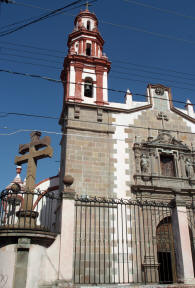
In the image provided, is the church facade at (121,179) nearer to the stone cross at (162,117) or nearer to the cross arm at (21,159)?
the stone cross at (162,117)

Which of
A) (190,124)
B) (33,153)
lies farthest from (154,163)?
(33,153)

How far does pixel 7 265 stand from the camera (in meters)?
6.93

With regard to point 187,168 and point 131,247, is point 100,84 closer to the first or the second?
point 187,168

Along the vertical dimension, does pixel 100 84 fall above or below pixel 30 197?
above

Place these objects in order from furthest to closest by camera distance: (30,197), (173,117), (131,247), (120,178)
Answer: (173,117), (120,178), (131,247), (30,197)

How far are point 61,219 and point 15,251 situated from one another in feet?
4.53

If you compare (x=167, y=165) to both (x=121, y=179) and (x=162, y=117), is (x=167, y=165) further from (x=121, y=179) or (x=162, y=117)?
(x=121, y=179)

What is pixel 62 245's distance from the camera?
7406mm

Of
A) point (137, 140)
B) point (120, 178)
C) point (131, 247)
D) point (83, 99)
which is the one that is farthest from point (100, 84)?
point (131, 247)

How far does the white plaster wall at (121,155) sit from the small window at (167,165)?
211 cm

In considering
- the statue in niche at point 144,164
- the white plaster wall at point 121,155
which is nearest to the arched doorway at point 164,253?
the white plaster wall at point 121,155

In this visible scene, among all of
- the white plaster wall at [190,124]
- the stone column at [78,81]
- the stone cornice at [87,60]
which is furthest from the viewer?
the stone cornice at [87,60]

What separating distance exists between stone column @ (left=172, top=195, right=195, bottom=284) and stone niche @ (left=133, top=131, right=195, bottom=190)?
5232 mm

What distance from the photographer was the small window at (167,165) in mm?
15234
